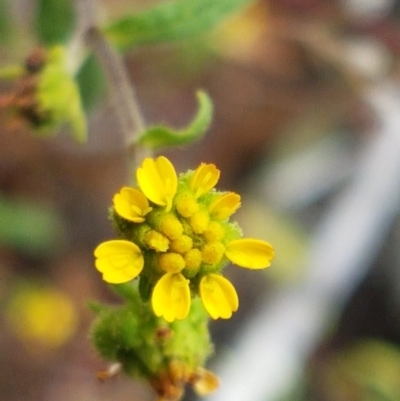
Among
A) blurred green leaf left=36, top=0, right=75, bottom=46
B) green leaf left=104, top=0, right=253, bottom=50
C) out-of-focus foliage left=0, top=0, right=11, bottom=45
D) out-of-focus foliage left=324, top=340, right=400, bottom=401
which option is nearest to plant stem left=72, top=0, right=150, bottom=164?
green leaf left=104, top=0, right=253, bottom=50

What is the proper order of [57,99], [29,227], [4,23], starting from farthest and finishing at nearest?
[29,227], [4,23], [57,99]

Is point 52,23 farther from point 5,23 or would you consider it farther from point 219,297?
point 219,297

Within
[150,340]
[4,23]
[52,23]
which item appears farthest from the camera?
[4,23]

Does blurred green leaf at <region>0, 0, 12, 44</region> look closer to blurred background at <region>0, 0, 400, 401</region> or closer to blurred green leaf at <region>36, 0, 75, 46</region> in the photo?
blurred background at <region>0, 0, 400, 401</region>

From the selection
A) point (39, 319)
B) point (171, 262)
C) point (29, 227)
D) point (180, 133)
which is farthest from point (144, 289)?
point (39, 319)

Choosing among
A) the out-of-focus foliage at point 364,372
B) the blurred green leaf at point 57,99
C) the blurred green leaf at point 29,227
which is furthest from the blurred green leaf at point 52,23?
the out-of-focus foliage at point 364,372

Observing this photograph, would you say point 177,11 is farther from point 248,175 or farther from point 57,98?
point 248,175

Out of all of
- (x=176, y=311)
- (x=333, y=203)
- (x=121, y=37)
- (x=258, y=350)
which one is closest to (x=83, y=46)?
(x=121, y=37)
